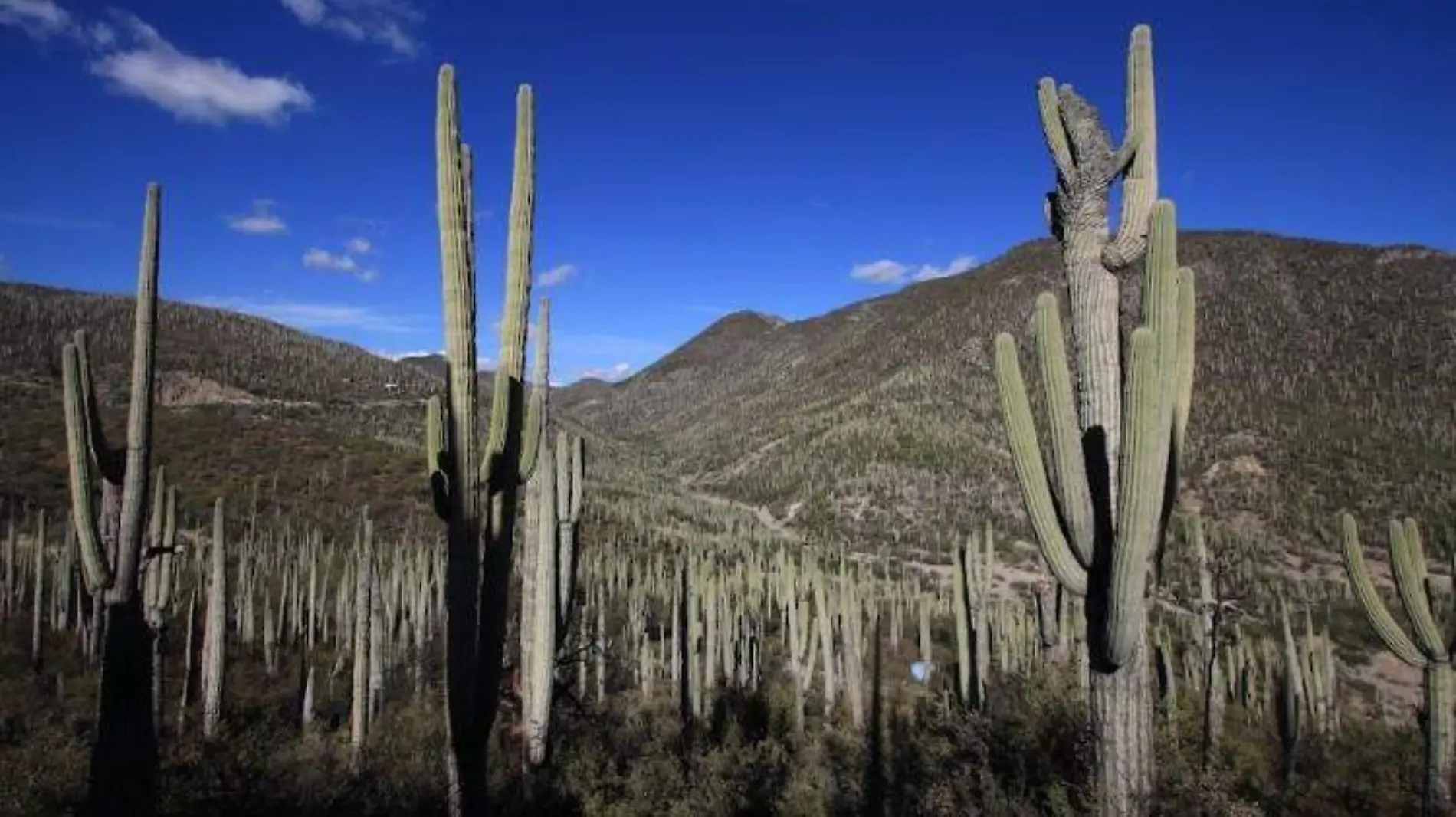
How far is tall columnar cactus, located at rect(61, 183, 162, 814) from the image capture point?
5.20 metres

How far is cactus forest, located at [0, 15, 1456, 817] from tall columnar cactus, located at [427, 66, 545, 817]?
2 centimetres

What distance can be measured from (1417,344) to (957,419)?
32598 mm

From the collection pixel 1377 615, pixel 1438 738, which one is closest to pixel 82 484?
pixel 1377 615

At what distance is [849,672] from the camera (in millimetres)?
17500

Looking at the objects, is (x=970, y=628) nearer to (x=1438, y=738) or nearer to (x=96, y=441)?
(x=1438, y=738)

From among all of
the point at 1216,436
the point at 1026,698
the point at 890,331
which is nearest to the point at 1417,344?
the point at 1216,436

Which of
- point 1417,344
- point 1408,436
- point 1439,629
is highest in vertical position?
point 1417,344

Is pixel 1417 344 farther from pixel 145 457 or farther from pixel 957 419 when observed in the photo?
pixel 145 457

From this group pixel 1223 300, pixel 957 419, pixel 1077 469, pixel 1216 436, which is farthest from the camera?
pixel 1223 300

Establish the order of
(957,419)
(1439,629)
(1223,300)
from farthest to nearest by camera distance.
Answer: (1223,300), (957,419), (1439,629)

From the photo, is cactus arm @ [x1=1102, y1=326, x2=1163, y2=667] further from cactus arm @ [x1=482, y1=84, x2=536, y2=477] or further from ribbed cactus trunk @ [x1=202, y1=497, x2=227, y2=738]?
ribbed cactus trunk @ [x1=202, y1=497, x2=227, y2=738]

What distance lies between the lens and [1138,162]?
5.36m

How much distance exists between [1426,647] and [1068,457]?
773cm

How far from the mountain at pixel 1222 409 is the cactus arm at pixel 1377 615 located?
38397 mm
